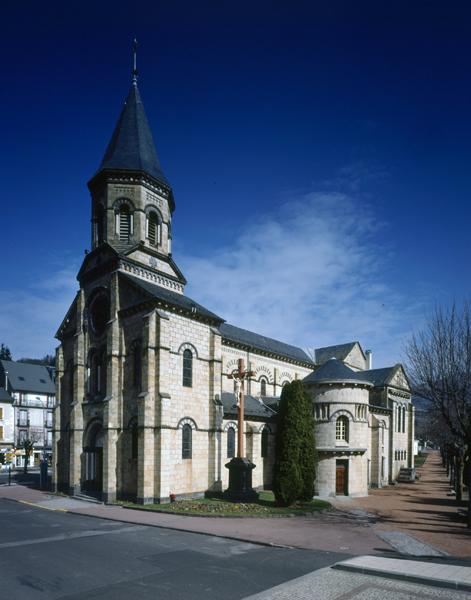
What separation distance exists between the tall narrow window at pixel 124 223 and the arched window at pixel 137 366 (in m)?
7.22

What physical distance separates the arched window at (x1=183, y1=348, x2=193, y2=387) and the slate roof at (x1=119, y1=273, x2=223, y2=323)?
2444 mm

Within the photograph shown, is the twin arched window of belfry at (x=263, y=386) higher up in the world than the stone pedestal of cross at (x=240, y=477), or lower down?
higher up

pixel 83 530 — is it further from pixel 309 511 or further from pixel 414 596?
pixel 414 596

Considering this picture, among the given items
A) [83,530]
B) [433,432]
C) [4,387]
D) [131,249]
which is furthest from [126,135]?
[4,387]

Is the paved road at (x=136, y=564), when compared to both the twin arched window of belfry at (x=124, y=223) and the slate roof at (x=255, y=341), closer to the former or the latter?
the twin arched window of belfry at (x=124, y=223)

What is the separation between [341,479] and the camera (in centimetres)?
3084

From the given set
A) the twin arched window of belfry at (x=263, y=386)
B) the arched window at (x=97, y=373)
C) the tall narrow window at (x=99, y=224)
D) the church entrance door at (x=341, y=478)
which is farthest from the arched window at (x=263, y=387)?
the tall narrow window at (x=99, y=224)

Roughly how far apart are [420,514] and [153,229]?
73.1 feet

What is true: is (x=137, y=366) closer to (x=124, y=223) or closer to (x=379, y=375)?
(x=124, y=223)

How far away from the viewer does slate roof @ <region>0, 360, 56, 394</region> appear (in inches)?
2387

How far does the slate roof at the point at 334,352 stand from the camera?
47312 mm

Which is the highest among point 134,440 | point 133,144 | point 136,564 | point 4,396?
point 133,144

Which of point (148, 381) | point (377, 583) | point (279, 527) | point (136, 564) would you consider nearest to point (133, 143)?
point (148, 381)

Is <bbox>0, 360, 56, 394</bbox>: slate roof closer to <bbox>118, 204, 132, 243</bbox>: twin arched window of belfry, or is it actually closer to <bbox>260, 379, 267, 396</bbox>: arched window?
<bbox>260, 379, 267, 396</bbox>: arched window
